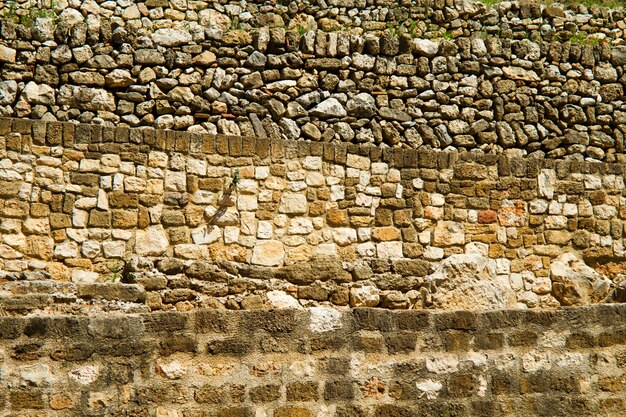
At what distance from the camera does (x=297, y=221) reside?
9203 millimetres

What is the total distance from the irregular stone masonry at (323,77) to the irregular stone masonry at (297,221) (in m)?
1.20

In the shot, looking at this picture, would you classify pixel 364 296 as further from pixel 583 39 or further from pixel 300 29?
pixel 583 39

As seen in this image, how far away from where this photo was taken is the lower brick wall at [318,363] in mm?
4840

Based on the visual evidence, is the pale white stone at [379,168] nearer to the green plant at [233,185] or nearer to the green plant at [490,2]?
the green plant at [233,185]

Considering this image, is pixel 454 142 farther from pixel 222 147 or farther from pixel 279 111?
pixel 222 147

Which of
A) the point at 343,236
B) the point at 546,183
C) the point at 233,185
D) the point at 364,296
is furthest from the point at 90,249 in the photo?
the point at 546,183

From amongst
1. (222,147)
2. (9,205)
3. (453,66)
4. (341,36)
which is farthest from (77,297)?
(453,66)

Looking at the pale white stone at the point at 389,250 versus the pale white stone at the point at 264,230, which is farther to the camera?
the pale white stone at the point at 389,250

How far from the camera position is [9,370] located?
188 inches

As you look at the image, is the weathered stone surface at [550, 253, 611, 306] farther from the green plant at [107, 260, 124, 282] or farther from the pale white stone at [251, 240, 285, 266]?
the green plant at [107, 260, 124, 282]

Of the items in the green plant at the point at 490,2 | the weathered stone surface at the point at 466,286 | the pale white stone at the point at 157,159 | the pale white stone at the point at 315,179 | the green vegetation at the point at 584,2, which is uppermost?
the green vegetation at the point at 584,2

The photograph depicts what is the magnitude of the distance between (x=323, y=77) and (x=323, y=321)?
5.78m

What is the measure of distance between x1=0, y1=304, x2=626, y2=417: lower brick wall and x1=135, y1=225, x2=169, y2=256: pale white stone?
3.70 metres

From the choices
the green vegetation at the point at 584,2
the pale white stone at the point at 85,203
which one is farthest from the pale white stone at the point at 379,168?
the green vegetation at the point at 584,2
